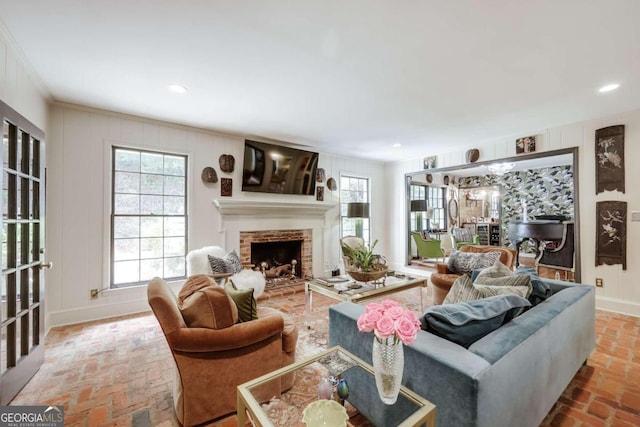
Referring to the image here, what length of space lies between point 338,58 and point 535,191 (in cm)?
767

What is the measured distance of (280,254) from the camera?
201 inches

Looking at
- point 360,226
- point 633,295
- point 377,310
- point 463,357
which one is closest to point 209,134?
point 360,226

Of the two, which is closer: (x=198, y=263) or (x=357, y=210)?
(x=198, y=263)

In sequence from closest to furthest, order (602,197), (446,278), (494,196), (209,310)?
A: 1. (209,310)
2. (446,278)
3. (602,197)
4. (494,196)

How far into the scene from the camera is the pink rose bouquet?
1068 mm

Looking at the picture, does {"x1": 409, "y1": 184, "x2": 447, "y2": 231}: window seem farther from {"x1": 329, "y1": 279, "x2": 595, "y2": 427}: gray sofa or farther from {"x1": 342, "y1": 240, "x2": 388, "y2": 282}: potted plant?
{"x1": 329, "y1": 279, "x2": 595, "y2": 427}: gray sofa

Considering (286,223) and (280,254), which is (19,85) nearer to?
(286,223)

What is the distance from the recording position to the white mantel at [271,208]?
13.5ft

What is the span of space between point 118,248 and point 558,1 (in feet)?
15.5

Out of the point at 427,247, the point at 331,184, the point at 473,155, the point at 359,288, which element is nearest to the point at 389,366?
the point at 359,288

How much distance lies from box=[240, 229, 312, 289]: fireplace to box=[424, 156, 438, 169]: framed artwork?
2754mm

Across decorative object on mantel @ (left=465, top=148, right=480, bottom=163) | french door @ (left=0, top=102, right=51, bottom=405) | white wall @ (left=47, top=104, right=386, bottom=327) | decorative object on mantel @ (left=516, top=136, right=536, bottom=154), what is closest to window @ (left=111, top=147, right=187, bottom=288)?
white wall @ (left=47, top=104, right=386, bottom=327)

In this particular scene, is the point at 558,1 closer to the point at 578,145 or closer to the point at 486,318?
the point at 486,318

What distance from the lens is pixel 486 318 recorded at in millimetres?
1375
